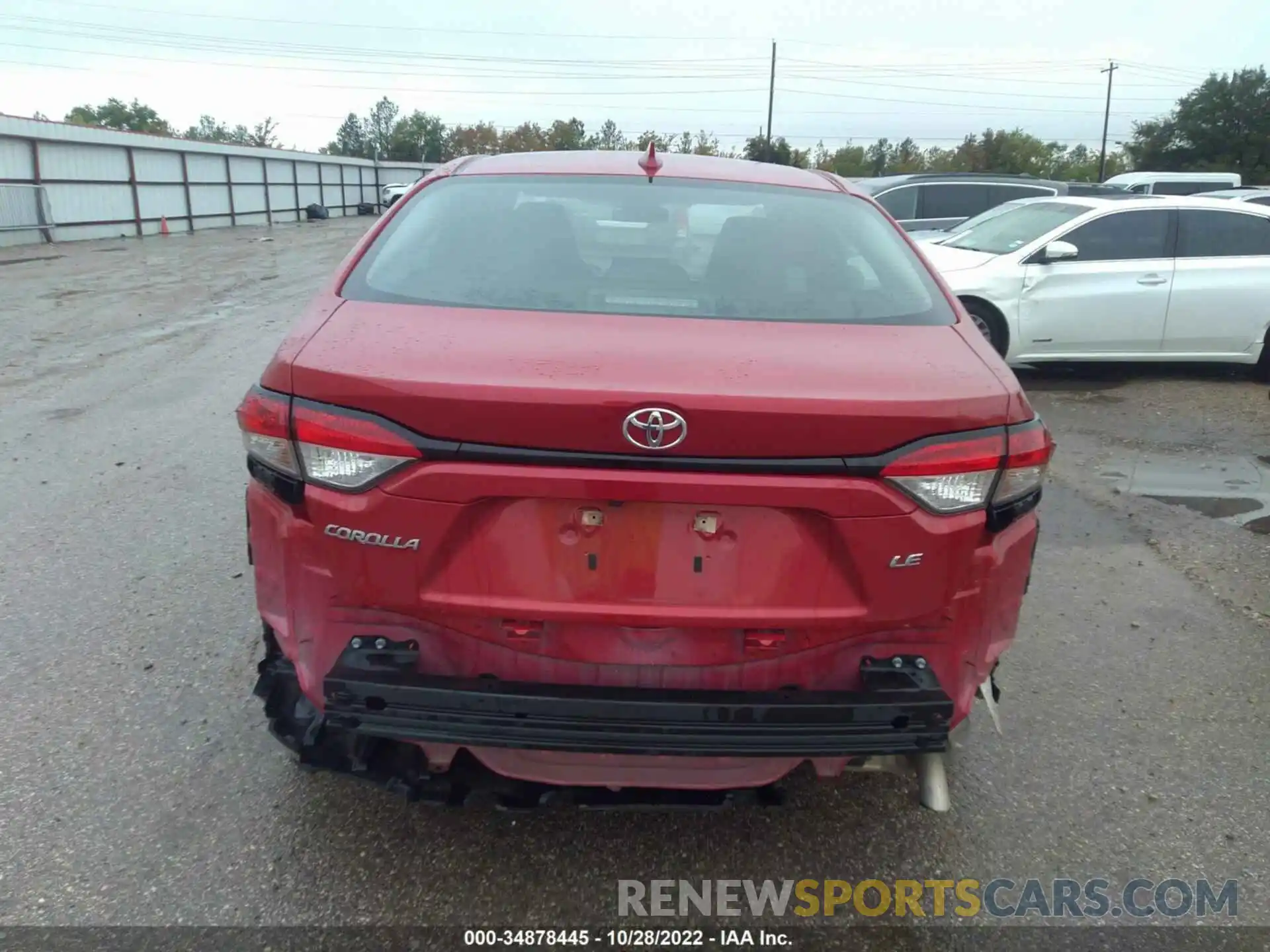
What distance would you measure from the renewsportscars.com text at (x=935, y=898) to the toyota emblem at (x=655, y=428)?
4.13 feet

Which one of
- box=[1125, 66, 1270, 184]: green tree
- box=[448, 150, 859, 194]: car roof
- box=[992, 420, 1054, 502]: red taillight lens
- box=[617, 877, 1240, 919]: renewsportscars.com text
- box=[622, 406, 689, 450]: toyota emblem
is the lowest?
box=[617, 877, 1240, 919]: renewsportscars.com text

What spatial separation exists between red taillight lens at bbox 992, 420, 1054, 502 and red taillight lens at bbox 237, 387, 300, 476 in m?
1.54

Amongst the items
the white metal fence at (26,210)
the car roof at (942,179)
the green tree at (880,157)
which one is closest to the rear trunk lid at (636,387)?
the car roof at (942,179)

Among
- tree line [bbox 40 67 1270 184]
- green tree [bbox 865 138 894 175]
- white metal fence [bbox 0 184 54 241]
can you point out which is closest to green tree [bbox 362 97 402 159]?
tree line [bbox 40 67 1270 184]

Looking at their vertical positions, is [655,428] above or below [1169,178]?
below

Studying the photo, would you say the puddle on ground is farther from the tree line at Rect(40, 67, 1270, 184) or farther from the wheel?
the tree line at Rect(40, 67, 1270, 184)

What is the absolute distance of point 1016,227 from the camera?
31.4 feet

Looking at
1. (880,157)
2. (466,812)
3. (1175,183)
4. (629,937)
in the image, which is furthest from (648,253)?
(880,157)

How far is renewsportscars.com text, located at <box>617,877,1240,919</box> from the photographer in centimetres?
253

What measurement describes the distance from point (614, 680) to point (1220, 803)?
6.64ft

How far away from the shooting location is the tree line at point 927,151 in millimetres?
58156

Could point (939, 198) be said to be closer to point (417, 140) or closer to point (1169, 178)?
point (1169, 178)

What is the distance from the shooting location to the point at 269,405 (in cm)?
217

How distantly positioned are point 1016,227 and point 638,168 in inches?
293
